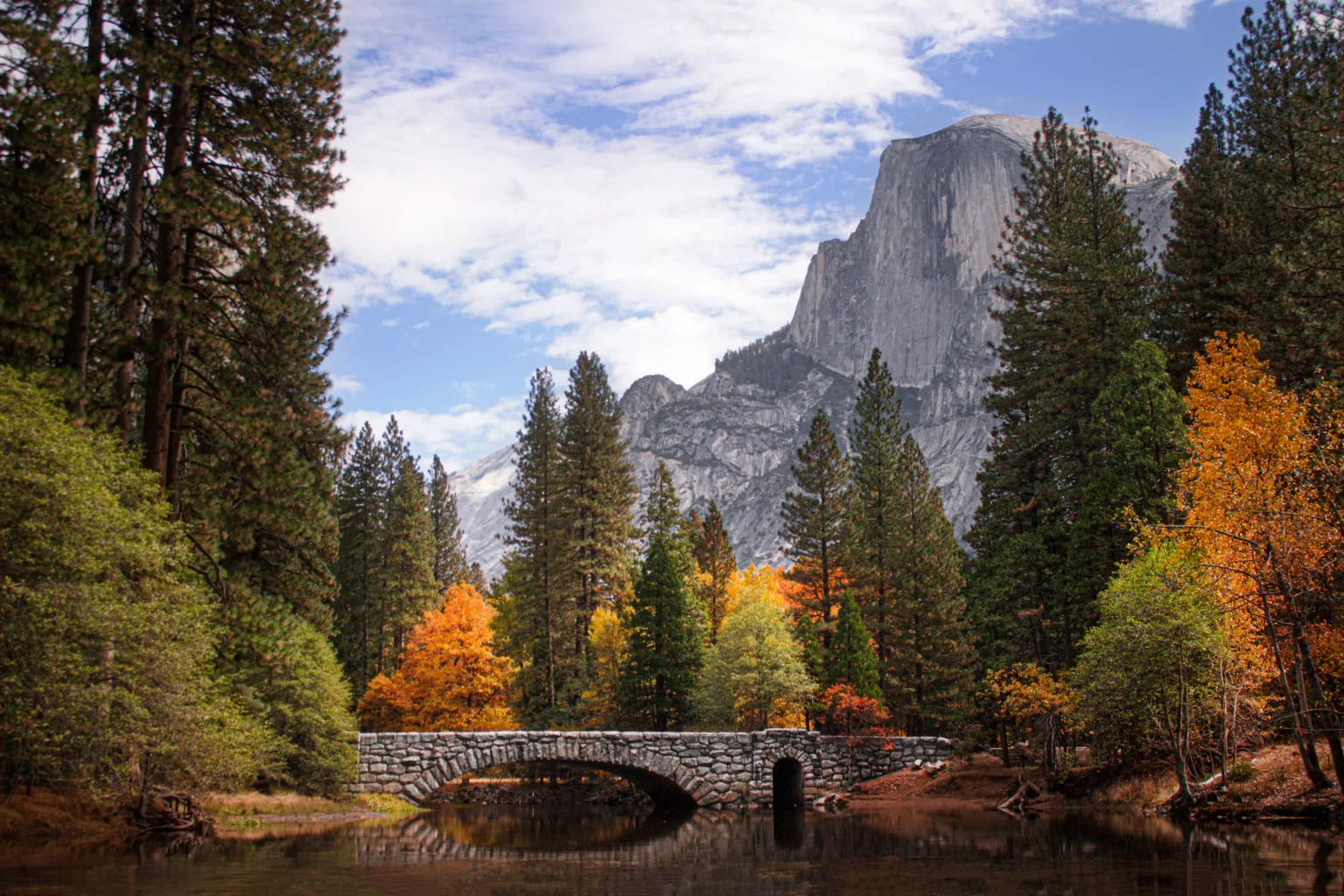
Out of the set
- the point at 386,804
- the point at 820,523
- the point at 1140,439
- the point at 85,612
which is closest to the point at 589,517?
the point at 820,523

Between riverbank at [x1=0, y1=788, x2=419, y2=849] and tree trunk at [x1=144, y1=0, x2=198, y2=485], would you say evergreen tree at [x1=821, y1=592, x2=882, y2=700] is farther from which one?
tree trunk at [x1=144, y1=0, x2=198, y2=485]

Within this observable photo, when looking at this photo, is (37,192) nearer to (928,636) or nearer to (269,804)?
(269,804)

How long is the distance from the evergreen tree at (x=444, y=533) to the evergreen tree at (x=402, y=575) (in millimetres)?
16201

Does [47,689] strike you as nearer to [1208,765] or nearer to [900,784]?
[1208,765]

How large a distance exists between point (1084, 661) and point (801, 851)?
11557 mm

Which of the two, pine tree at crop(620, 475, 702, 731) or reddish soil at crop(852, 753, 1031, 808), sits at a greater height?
pine tree at crop(620, 475, 702, 731)

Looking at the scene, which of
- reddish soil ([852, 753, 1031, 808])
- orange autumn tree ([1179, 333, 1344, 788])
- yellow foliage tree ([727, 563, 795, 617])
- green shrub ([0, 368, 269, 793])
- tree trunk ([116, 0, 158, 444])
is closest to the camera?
green shrub ([0, 368, 269, 793])

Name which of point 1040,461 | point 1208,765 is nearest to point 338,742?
point 1208,765

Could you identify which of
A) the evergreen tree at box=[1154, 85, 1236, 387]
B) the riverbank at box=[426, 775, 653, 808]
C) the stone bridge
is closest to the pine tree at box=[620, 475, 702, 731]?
the stone bridge

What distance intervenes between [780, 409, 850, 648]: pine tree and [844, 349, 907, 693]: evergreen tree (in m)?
0.81

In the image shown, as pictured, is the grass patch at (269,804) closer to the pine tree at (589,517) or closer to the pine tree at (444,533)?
the pine tree at (589,517)

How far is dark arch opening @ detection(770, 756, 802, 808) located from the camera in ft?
131

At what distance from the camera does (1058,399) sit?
38094mm

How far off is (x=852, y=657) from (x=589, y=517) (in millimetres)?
15229
